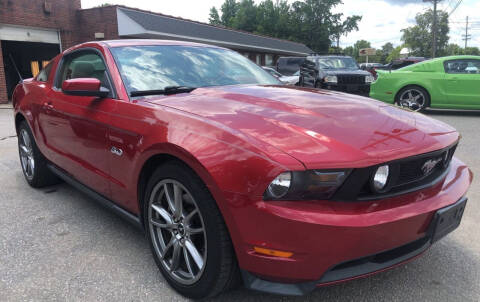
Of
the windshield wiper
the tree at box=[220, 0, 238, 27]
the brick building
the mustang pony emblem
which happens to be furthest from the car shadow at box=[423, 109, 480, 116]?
the tree at box=[220, 0, 238, 27]

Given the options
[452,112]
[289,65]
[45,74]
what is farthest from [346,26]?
[45,74]

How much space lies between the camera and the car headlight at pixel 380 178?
1.82 meters

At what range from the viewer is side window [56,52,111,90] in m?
3.04

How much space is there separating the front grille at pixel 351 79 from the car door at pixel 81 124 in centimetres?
894

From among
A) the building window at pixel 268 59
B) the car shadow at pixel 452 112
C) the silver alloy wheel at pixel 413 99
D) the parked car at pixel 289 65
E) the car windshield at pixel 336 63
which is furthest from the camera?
the building window at pixel 268 59

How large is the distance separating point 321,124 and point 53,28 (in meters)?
17.0

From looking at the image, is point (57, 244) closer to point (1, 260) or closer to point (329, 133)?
point (1, 260)

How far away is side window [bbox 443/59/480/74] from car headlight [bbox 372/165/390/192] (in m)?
8.80

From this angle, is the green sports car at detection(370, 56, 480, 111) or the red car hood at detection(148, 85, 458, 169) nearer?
the red car hood at detection(148, 85, 458, 169)

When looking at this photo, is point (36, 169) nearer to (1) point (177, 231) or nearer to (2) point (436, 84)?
(1) point (177, 231)

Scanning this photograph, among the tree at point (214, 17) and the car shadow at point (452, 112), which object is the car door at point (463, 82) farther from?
the tree at point (214, 17)

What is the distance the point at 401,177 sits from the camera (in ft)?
6.40

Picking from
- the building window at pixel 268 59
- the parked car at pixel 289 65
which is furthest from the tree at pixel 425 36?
the parked car at pixel 289 65

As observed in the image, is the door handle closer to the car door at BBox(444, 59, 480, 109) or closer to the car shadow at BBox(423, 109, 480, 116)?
the car door at BBox(444, 59, 480, 109)
